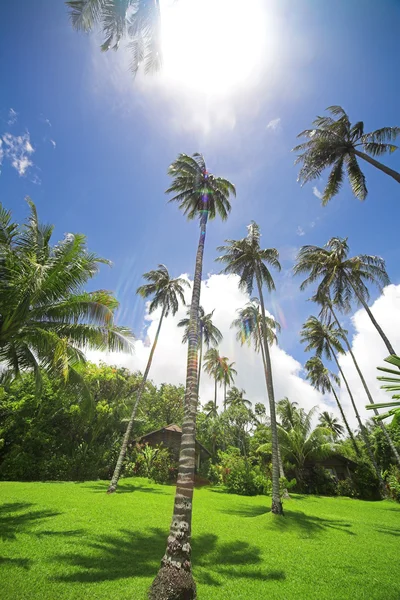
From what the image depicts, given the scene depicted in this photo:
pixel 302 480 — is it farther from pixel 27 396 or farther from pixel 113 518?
pixel 27 396

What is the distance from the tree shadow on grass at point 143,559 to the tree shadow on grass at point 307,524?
299 cm

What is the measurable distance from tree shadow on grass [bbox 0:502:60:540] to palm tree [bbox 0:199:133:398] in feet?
13.2

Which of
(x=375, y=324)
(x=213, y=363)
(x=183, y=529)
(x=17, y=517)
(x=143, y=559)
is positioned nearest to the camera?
(x=183, y=529)

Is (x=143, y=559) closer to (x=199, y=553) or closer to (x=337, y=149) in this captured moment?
(x=199, y=553)

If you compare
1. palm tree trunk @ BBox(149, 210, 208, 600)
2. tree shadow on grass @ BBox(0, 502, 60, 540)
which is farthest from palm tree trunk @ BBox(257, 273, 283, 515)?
tree shadow on grass @ BBox(0, 502, 60, 540)

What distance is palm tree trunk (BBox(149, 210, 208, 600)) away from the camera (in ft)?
15.2

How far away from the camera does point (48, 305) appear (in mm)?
9750

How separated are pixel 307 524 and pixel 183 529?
8363 millimetres

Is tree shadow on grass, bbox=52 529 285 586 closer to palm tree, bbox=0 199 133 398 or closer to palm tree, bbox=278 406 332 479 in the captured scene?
palm tree, bbox=0 199 133 398

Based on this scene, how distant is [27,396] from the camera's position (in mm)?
20531

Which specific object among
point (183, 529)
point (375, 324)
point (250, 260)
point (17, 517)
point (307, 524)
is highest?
point (250, 260)

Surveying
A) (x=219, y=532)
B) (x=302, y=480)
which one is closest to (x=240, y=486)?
(x=302, y=480)

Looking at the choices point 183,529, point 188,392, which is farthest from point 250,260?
point 183,529

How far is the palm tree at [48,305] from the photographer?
319 inches
